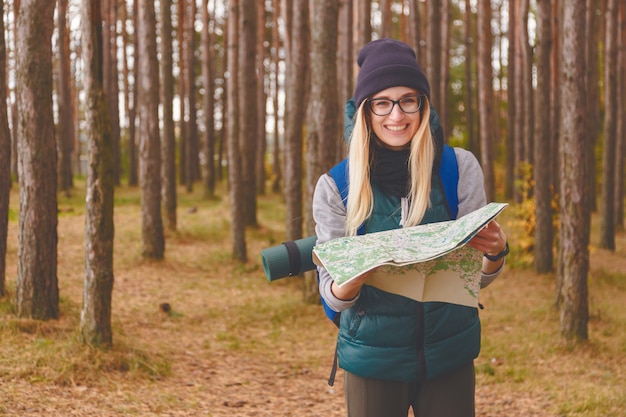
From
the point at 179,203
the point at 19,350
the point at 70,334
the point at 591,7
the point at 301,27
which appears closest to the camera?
the point at 19,350

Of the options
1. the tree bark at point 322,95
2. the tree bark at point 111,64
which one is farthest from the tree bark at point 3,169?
the tree bark at point 111,64

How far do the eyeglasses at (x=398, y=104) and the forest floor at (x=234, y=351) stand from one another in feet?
11.8

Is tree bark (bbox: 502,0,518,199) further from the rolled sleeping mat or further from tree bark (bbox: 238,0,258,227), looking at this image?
the rolled sleeping mat

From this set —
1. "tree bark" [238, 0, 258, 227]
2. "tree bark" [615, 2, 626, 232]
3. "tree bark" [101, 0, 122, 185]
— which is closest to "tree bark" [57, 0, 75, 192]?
"tree bark" [101, 0, 122, 185]

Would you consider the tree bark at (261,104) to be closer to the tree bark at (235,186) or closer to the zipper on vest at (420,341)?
the tree bark at (235,186)

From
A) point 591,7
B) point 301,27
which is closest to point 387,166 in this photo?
point 301,27

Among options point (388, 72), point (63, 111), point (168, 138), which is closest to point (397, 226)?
point (388, 72)

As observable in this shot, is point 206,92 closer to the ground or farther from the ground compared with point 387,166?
farther from the ground

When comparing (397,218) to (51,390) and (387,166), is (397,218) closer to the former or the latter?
(387,166)

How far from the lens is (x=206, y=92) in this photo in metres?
21.1

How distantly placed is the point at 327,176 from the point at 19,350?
14.9 ft

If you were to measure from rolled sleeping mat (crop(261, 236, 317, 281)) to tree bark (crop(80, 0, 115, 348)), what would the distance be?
396 cm

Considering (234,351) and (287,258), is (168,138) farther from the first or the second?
(287,258)

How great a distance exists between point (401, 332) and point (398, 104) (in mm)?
750
